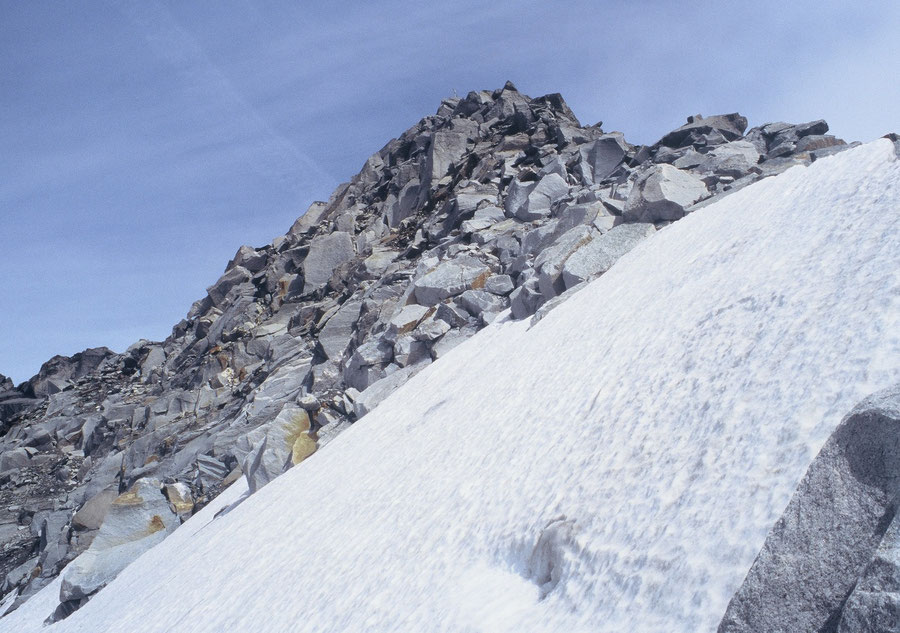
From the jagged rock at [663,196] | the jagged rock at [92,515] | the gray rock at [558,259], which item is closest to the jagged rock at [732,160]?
the jagged rock at [663,196]

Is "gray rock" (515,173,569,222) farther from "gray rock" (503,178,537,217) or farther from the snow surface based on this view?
the snow surface

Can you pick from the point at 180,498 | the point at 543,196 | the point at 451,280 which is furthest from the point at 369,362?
the point at 543,196

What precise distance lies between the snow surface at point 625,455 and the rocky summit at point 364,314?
876 mm

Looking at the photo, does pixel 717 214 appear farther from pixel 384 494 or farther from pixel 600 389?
pixel 384 494

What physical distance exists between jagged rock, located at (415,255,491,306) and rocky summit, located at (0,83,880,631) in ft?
0.29

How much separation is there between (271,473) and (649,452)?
15739 millimetres

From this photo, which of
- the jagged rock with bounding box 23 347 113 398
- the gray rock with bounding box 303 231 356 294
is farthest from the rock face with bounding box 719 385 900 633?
the jagged rock with bounding box 23 347 113 398

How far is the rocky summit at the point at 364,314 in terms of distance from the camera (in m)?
17.2

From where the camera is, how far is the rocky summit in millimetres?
17188

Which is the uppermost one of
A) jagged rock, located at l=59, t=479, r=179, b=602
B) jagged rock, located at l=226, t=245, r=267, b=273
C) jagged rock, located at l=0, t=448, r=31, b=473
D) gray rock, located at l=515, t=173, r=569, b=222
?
jagged rock, located at l=226, t=245, r=267, b=273

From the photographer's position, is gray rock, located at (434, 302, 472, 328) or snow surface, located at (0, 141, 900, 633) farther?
gray rock, located at (434, 302, 472, 328)

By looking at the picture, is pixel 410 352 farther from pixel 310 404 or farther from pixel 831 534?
pixel 831 534

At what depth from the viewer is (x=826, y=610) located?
121 inches

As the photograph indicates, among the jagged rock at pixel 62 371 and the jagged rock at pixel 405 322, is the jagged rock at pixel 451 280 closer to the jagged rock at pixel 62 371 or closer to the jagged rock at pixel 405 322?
the jagged rock at pixel 405 322
